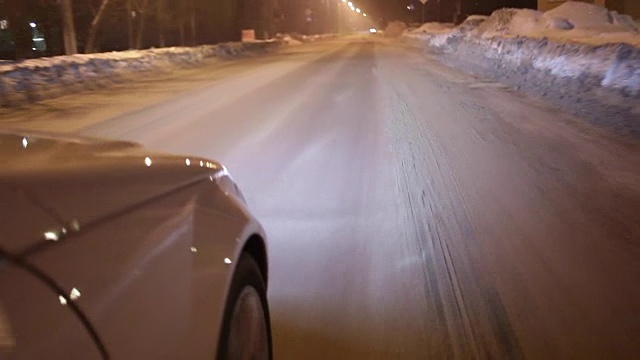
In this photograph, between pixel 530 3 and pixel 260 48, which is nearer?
pixel 260 48

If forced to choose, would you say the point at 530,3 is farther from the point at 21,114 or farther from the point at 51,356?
the point at 51,356

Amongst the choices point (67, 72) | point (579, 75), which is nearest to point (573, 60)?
point (579, 75)

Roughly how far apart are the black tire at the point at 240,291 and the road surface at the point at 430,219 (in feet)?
3.12

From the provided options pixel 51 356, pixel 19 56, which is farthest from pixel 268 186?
pixel 19 56

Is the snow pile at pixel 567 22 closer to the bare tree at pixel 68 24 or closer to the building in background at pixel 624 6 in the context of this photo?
the building in background at pixel 624 6

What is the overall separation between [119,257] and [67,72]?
73.1 ft

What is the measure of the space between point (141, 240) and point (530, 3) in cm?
8460

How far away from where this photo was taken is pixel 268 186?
945 centimetres

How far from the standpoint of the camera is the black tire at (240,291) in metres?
2.90

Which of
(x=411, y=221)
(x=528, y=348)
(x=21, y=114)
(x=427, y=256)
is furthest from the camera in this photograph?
(x=21, y=114)

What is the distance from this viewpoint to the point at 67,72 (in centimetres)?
2323

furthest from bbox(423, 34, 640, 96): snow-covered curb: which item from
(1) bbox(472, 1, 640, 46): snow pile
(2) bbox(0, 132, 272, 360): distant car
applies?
(2) bbox(0, 132, 272, 360): distant car

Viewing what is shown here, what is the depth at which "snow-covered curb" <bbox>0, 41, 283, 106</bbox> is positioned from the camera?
20.0 metres

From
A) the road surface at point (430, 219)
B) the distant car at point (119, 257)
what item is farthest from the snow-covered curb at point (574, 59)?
the distant car at point (119, 257)
